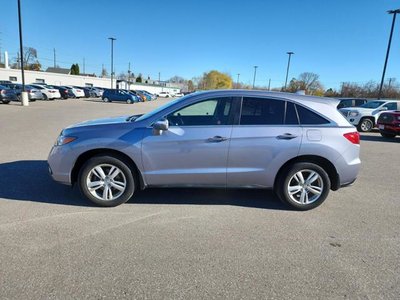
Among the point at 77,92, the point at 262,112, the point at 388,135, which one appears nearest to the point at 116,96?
the point at 77,92

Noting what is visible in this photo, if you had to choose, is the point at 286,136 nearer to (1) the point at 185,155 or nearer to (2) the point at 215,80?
(1) the point at 185,155

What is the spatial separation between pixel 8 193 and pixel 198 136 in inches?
122

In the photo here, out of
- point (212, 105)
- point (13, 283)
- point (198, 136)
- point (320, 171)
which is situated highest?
point (212, 105)

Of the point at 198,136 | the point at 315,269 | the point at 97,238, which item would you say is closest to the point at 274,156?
the point at 198,136

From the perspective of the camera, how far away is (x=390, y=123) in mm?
12109

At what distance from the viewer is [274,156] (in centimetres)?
413

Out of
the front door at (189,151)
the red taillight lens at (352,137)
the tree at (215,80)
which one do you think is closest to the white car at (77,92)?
the front door at (189,151)

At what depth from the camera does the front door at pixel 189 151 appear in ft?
13.2

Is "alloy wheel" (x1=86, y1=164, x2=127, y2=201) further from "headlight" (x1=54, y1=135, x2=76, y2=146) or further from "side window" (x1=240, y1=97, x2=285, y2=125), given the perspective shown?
"side window" (x1=240, y1=97, x2=285, y2=125)

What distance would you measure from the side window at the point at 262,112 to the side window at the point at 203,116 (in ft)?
0.74

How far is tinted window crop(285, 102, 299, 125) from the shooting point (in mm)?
4176

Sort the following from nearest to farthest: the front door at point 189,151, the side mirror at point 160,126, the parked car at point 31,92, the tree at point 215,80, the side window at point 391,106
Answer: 1. the side mirror at point 160,126
2. the front door at point 189,151
3. the side window at point 391,106
4. the parked car at point 31,92
5. the tree at point 215,80

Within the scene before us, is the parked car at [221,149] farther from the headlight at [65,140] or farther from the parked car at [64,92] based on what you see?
the parked car at [64,92]

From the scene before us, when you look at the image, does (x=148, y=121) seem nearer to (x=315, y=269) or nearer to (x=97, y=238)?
(x=97, y=238)
